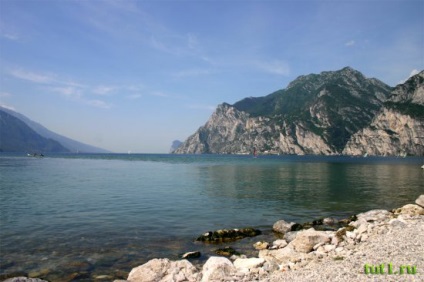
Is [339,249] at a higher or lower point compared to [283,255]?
higher

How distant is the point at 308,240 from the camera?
811 inches

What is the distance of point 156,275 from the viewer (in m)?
Answer: 16.7

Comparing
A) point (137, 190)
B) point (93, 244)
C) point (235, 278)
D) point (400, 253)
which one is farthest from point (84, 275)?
point (137, 190)

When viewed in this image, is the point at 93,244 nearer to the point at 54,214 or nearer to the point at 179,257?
the point at 179,257

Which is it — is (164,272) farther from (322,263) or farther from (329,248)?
(329,248)

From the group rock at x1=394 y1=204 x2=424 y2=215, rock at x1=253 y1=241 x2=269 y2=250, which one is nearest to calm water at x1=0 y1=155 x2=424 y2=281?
rock at x1=253 y1=241 x2=269 y2=250

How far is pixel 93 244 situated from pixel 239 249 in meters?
10.6

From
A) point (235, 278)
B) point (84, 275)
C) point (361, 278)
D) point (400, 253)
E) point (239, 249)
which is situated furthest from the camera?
point (239, 249)

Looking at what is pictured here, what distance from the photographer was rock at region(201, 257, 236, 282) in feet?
51.5

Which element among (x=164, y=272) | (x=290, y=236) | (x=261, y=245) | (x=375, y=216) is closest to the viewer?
(x=164, y=272)

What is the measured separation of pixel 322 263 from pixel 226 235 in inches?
403

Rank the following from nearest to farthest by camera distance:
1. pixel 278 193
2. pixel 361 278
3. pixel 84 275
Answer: pixel 361 278 → pixel 84 275 → pixel 278 193

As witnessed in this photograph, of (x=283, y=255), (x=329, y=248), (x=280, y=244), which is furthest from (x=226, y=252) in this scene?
(x=329, y=248)

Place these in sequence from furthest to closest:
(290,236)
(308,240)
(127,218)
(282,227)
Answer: (127,218)
(282,227)
(290,236)
(308,240)
